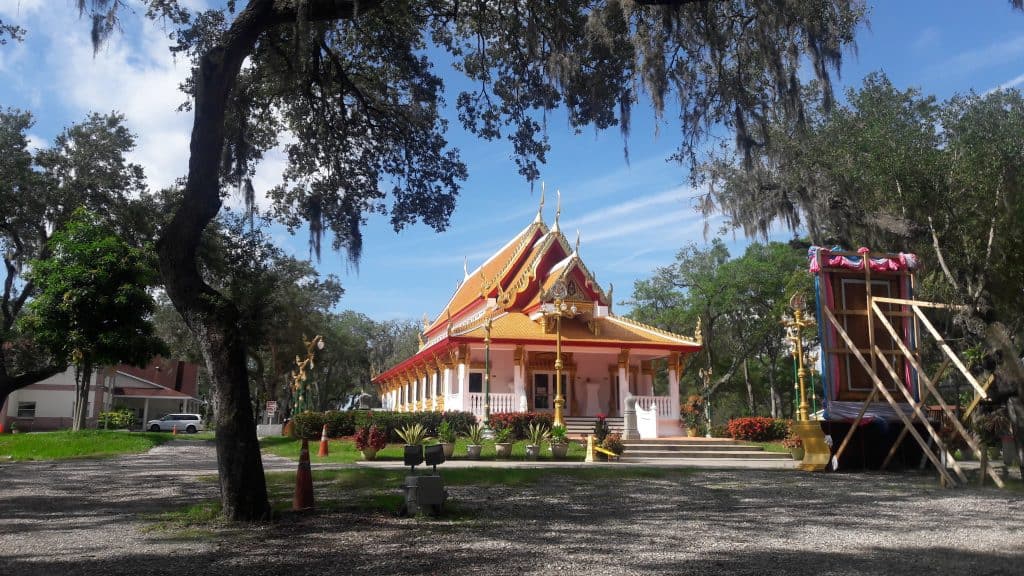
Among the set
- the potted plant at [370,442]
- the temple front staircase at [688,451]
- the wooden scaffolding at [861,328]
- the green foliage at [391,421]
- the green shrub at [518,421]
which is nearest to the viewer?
the wooden scaffolding at [861,328]

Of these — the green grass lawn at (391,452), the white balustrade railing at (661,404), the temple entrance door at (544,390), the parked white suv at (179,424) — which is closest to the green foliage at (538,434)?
the green grass lawn at (391,452)

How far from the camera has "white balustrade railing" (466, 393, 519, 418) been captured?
25.9 meters

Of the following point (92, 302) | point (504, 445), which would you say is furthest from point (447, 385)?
point (92, 302)

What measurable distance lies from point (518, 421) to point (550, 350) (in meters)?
5.47

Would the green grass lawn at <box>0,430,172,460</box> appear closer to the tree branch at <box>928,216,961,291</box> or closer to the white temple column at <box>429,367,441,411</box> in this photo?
the white temple column at <box>429,367,441,411</box>

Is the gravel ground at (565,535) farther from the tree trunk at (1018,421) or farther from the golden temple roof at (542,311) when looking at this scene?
the golden temple roof at (542,311)

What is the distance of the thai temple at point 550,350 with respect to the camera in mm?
26516

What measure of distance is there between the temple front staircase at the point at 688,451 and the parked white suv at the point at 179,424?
1473 inches

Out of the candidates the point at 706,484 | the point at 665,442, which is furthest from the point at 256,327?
the point at 706,484

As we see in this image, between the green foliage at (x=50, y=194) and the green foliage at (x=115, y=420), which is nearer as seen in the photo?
the green foliage at (x=50, y=194)

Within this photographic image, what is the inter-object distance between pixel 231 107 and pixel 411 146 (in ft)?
9.70

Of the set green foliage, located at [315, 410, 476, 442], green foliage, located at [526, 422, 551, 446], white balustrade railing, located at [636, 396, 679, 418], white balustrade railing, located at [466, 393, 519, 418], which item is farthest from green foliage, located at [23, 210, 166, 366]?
white balustrade railing, located at [636, 396, 679, 418]

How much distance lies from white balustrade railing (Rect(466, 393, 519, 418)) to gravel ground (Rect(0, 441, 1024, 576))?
15.2 meters

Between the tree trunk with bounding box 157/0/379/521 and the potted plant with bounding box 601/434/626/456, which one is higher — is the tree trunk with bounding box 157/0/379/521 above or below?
above
